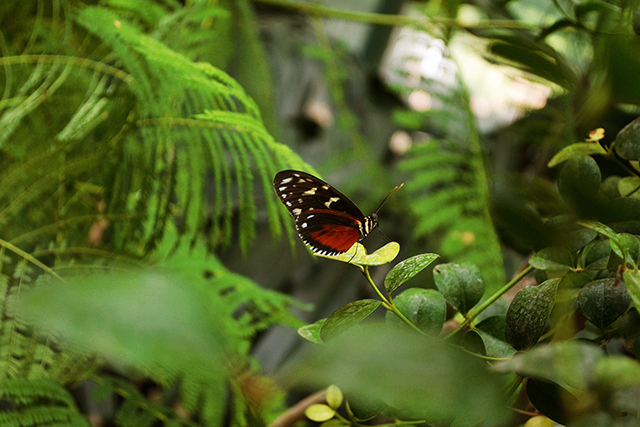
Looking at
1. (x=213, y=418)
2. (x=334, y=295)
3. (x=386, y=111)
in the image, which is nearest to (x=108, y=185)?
(x=213, y=418)

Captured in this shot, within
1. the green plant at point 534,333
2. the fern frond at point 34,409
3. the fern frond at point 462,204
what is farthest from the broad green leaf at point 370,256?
the fern frond at point 462,204

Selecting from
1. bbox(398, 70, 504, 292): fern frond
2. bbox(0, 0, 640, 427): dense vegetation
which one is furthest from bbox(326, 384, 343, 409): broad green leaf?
bbox(398, 70, 504, 292): fern frond

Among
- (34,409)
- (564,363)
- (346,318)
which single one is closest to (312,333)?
(346,318)

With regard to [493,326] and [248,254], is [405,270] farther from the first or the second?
[248,254]

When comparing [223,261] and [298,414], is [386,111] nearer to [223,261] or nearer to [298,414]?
[223,261]

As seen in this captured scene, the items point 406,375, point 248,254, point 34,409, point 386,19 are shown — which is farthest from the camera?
point 386,19
